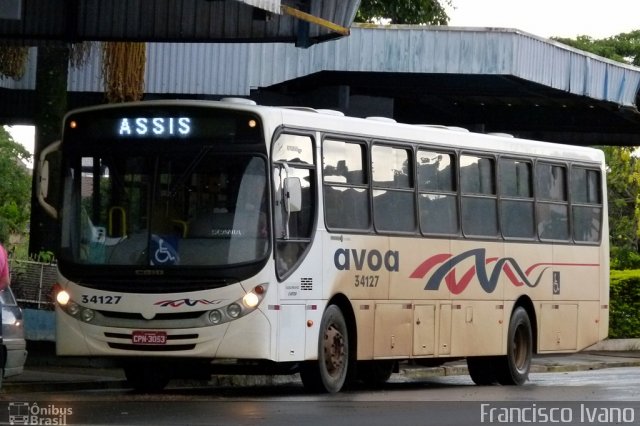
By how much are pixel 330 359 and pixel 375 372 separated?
3554mm

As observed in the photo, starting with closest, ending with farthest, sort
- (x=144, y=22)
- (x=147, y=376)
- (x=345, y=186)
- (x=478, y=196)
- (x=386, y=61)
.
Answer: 1. (x=345, y=186)
2. (x=147, y=376)
3. (x=478, y=196)
4. (x=144, y=22)
5. (x=386, y=61)

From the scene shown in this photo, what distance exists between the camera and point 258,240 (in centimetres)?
1714

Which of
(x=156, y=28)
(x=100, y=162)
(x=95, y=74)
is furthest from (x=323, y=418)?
(x=95, y=74)

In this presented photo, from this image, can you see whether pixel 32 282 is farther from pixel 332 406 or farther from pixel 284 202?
pixel 332 406

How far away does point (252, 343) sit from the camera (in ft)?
55.9

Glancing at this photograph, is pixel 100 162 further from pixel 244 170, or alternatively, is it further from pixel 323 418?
pixel 323 418

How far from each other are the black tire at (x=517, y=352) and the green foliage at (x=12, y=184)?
92.1 ft

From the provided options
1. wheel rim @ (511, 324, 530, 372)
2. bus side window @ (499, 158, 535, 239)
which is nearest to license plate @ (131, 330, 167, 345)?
bus side window @ (499, 158, 535, 239)

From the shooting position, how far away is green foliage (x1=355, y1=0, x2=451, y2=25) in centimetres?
3741

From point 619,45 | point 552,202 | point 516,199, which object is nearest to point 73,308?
point 516,199

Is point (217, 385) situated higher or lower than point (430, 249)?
lower

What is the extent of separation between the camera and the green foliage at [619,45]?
7131 cm

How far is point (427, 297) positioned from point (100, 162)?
4625 mm

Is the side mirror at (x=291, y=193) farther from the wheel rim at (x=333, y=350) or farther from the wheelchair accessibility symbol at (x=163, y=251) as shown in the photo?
the wheel rim at (x=333, y=350)
